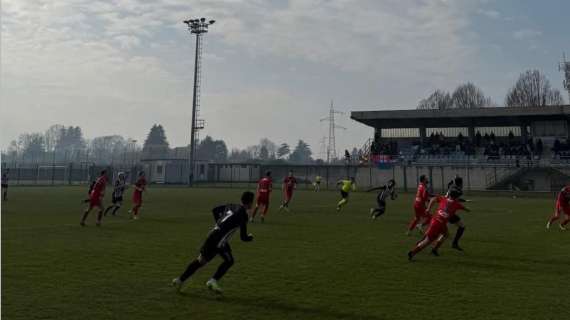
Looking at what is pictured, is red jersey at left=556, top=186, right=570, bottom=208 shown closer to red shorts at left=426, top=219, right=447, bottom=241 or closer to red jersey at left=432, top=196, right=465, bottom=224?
red jersey at left=432, top=196, right=465, bottom=224

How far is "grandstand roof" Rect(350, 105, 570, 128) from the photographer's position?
58.8 metres

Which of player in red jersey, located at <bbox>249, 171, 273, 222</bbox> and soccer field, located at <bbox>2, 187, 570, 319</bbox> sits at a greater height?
player in red jersey, located at <bbox>249, 171, 273, 222</bbox>

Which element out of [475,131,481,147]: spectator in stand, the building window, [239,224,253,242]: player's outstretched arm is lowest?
[239,224,253,242]: player's outstretched arm

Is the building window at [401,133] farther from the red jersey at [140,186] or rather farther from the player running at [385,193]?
the red jersey at [140,186]

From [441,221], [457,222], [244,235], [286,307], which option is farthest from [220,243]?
[457,222]

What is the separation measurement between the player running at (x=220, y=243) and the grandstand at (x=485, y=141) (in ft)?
170

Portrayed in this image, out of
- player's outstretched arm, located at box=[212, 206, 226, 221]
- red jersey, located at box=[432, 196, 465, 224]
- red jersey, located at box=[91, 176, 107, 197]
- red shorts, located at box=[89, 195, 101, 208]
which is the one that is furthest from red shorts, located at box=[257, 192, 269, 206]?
player's outstretched arm, located at box=[212, 206, 226, 221]

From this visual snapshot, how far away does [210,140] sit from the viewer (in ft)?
582

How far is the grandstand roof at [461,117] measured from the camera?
5878cm

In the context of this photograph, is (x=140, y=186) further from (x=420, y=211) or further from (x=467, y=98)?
(x=467, y=98)

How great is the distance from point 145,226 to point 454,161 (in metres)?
48.1

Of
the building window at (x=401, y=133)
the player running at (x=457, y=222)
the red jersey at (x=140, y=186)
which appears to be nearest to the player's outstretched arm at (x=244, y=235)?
the player running at (x=457, y=222)

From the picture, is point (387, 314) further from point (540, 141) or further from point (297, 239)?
point (540, 141)

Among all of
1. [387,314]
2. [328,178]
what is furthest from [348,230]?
[328,178]
